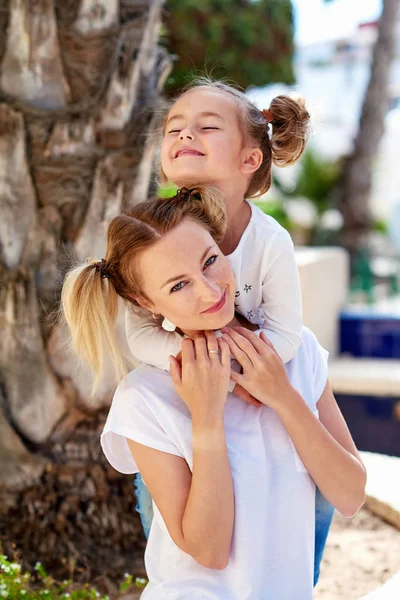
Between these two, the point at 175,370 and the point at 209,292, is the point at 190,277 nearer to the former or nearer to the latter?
the point at 209,292

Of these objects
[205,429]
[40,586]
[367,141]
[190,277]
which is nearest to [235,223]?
[190,277]

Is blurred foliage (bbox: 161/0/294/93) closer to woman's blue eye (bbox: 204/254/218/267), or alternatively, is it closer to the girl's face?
the girl's face

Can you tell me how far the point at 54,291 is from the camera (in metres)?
2.51

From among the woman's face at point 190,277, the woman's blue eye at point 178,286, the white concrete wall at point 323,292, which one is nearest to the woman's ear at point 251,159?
the woman's face at point 190,277

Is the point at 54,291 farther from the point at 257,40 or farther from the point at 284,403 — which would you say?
the point at 257,40

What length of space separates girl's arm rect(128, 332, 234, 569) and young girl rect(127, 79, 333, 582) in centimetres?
13

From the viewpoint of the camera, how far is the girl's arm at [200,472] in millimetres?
1509

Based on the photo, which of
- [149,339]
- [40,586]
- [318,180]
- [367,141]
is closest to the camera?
[149,339]

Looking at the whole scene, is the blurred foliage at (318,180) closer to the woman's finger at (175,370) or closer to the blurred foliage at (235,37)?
the blurred foliage at (235,37)

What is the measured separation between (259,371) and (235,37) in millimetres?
7578

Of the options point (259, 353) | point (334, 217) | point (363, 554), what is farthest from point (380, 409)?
point (334, 217)

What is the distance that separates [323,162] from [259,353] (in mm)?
11886

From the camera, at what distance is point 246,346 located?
5.30ft

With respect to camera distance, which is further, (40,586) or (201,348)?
(40,586)
